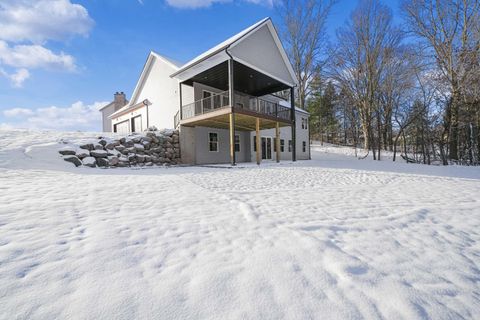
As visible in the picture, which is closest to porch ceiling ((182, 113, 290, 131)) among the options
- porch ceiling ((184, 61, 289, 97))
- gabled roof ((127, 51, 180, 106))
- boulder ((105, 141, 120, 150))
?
porch ceiling ((184, 61, 289, 97))

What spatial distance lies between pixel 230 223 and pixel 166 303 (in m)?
1.35

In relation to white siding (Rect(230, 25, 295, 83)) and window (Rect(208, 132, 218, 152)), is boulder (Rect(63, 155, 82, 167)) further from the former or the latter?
white siding (Rect(230, 25, 295, 83))

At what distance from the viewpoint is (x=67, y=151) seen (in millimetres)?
7656

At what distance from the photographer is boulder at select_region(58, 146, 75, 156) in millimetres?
7555

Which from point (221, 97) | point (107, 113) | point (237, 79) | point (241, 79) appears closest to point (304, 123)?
point (241, 79)

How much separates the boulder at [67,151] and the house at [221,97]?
17.2 feet

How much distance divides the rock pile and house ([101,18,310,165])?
0.82 metres

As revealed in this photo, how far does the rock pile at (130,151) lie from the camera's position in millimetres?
8031

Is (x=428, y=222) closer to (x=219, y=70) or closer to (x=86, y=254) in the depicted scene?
(x=86, y=254)

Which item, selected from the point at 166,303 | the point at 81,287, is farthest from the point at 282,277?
the point at 81,287

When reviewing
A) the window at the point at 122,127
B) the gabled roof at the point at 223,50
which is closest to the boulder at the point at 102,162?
the gabled roof at the point at 223,50

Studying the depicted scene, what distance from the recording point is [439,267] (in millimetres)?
1690

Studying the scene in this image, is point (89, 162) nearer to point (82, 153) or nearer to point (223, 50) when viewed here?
point (82, 153)

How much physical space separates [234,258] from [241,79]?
12.4 meters
